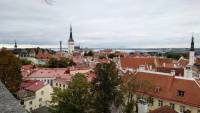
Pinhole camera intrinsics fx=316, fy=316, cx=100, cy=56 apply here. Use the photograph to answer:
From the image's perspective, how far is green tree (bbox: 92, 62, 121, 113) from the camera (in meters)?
28.5

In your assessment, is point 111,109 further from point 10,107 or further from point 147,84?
point 10,107

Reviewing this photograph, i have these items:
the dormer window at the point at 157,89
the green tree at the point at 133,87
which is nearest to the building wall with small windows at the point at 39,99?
the green tree at the point at 133,87

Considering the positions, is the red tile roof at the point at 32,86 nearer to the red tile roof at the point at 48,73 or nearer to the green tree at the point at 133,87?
the green tree at the point at 133,87

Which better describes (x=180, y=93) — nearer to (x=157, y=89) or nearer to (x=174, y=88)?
(x=174, y=88)

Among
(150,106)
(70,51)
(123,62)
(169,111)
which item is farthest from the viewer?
(70,51)

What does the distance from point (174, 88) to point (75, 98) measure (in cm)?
1146

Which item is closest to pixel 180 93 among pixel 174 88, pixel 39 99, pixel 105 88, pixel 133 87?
pixel 174 88

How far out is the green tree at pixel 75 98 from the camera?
2720 cm

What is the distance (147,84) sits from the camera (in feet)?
114

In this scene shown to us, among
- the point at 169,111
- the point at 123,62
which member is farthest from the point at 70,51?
the point at 169,111

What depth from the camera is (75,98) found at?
27797 mm

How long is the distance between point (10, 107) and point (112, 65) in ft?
69.8

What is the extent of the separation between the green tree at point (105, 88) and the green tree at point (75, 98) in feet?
2.87

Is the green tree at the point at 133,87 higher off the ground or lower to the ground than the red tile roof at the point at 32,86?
higher
